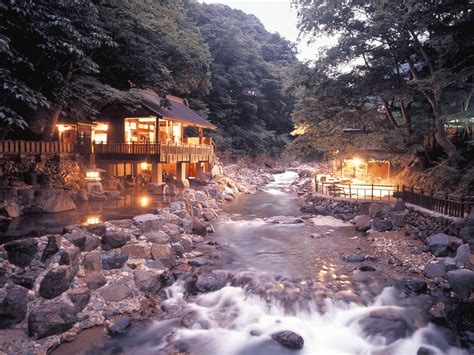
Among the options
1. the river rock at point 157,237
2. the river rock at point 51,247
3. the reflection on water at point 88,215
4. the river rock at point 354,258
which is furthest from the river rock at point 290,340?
the reflection on water at point 88,215

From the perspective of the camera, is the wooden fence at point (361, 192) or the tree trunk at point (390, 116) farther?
the tree trunk at point (390, 116)

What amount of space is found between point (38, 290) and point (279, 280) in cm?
662

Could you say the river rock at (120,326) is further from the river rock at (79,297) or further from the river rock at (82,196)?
the river rock at (82,196)

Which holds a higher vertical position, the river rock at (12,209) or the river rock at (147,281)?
the river rock at (12,209)

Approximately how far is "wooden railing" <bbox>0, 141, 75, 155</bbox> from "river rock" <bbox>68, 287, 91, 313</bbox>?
32.2 ft

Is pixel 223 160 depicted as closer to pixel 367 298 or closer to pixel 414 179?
pixel 414 179

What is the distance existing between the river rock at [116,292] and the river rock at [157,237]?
2.57 m

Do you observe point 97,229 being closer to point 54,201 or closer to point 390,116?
point 54,201

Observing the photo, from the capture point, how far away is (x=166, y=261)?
1061cm

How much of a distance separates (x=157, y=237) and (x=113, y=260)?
2046 millimetres

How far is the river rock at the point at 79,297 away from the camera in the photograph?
781 cm

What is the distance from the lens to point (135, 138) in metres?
23.8

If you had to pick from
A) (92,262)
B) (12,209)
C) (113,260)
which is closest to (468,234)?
(113,260)

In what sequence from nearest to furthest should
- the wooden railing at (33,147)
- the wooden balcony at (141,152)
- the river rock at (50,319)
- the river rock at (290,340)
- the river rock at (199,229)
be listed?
the river rock at (50,319)
the river rock at (290,340)
the wooden railing at (33,147)
the river rock at (199,229)
the wooden balcony at (141,152)
